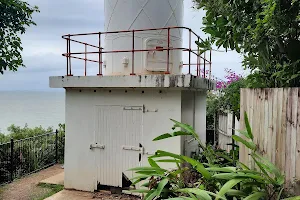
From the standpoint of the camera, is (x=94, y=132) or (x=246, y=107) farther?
(x=94, y=132)

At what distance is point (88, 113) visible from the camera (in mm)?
7156

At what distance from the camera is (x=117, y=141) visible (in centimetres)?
682

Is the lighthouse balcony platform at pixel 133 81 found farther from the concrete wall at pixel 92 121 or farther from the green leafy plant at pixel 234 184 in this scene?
the green leafy plant at pixel 234 184

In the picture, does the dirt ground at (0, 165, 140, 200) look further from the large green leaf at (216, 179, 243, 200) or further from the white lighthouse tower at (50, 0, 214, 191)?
the large green leaf at (216, 179, 243, 200)

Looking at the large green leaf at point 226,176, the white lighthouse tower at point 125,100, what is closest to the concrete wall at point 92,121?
the white lighthouse tower at point 125,100

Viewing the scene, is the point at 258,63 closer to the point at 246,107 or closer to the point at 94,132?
the point at 246,107

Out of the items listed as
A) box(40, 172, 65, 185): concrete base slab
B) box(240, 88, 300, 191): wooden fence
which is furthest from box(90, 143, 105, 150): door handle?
box(240, 88, 300, 191): wooden fence

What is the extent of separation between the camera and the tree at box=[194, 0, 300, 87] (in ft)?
10.8

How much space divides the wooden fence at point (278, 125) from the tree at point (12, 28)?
383 inches

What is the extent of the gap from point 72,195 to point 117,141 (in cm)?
174

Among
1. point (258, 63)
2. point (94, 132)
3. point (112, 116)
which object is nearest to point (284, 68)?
point (258, 63)

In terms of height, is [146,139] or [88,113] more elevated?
[88,113]

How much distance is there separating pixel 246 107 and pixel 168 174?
141cm

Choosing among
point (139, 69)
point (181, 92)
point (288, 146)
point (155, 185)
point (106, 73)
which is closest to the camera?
point (288, 146)
